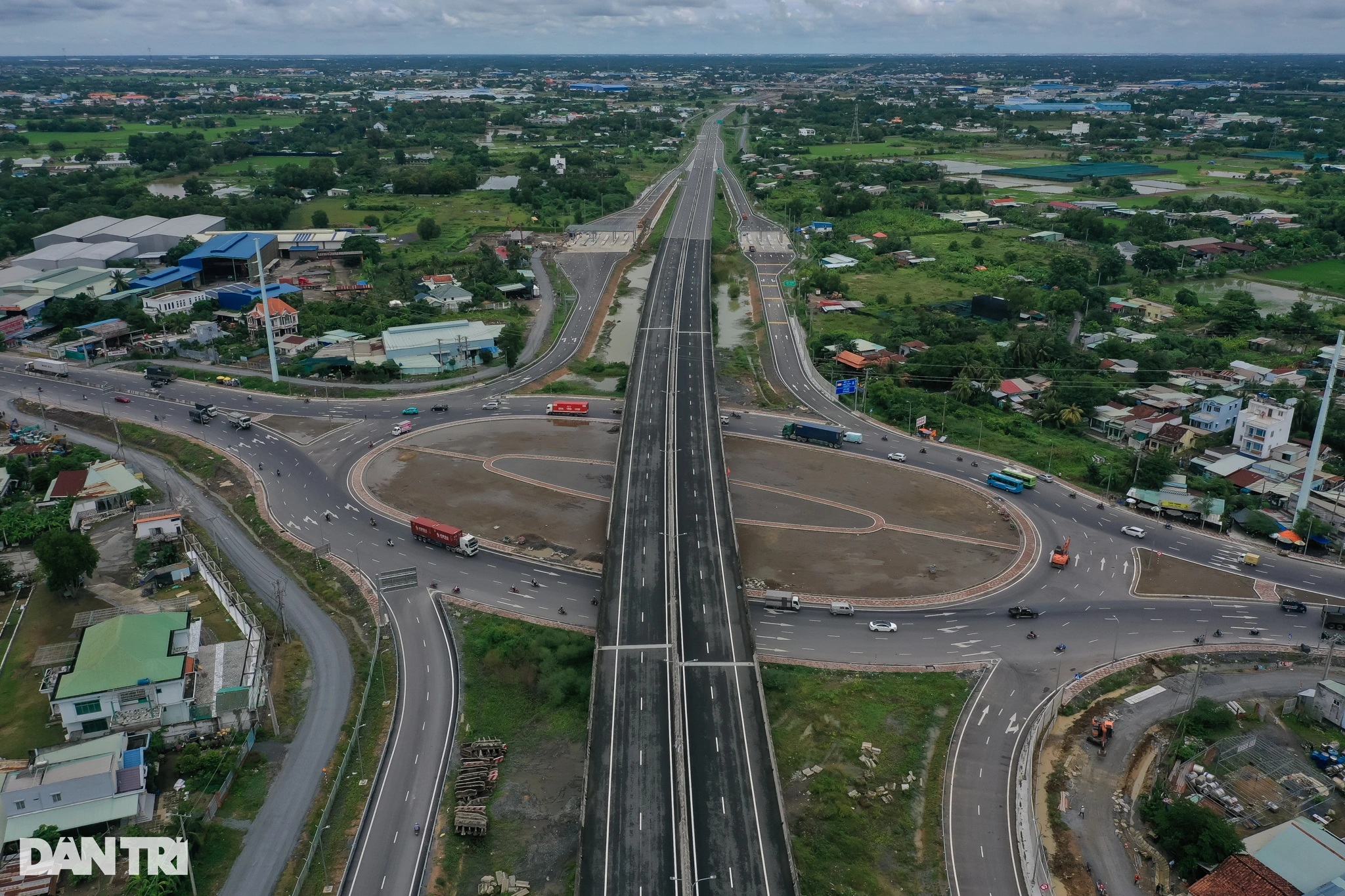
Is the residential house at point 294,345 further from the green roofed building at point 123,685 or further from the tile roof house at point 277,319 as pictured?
the green roofed building at point 123,685

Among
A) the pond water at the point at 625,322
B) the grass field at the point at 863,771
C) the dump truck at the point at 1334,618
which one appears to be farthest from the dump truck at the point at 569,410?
the dump truck at the point at 1334,618

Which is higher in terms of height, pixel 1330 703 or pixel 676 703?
pixel 676 703

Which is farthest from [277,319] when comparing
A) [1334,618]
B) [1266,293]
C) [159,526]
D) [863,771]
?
[1266,293]

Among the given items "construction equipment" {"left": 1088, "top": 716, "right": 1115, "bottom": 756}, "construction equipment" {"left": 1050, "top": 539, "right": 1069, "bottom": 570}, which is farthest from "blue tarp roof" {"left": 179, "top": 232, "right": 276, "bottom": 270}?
"construction equipment" {"left": 1088, "top": 716, "right": 1115, "bottom": 756}

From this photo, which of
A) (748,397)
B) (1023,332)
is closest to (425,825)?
(748,397)

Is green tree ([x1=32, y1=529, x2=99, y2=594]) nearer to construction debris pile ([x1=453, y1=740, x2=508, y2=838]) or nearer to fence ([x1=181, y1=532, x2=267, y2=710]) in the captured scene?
fence ([x1=181, y1=532, x2=267, y2=710])

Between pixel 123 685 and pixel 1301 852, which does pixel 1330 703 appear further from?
pixel 123 685
